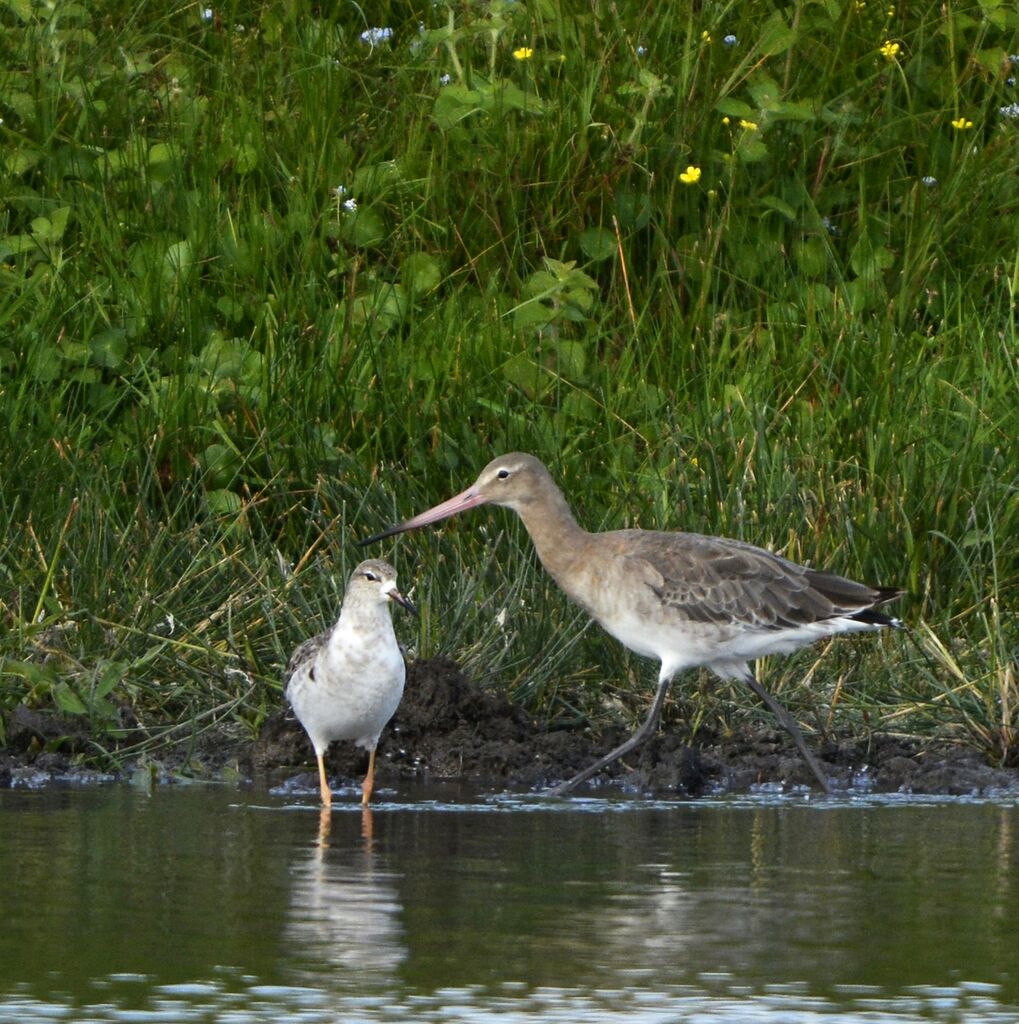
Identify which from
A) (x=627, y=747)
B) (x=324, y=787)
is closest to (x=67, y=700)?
(x=324, y=787)

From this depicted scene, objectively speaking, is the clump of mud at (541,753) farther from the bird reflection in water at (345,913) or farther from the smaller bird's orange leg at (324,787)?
the bird reflection in water at (345,913)

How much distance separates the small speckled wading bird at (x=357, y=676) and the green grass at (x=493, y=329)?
0.62 meters

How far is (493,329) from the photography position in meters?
10.3

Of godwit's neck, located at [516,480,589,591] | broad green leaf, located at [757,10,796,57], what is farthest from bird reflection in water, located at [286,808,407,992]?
broad green leaf, located at [757,10,796,57]

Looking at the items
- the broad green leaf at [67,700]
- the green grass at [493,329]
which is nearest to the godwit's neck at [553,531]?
the green grass at [493,329]

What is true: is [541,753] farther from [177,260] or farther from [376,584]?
[177,260]

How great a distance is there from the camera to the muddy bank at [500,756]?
→ 731 centimetres

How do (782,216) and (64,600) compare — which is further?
(782,216)

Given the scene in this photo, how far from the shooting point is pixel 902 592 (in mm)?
7754

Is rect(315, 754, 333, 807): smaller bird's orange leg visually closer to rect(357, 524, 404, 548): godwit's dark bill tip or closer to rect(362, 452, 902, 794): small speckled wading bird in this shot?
rect(362, 452, 902, 794): small speckled wading bird

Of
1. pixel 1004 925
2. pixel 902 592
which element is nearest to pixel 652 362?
pixel 902 592

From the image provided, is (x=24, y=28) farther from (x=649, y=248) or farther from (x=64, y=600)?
(x=64, y=600)

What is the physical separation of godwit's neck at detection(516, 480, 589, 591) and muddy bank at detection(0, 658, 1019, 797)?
0.62 metres

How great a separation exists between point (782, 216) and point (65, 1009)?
8.01 m
